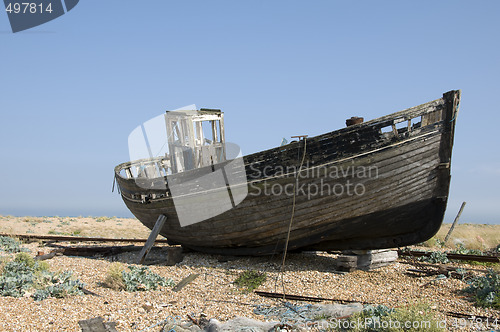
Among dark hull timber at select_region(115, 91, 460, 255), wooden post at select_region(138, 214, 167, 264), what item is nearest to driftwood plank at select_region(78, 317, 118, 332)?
dark hull timber at select_region(115, 91, 460, 255)

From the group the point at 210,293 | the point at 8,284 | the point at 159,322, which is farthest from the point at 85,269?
the point at 159,322

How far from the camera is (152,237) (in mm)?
9914

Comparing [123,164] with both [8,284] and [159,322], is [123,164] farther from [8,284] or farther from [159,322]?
[159,322]

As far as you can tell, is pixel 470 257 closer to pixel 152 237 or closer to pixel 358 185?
pixel 358 185

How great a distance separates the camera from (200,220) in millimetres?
9562

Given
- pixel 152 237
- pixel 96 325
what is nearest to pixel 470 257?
pixel 152 237

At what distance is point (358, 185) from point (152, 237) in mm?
5160

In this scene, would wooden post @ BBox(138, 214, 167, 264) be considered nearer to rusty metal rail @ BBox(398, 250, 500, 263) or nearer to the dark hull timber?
the dark hull timber

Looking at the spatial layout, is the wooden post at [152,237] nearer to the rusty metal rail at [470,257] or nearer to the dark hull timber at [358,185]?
the dark hull timber at [358,185]

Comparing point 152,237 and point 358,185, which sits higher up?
point 358,185

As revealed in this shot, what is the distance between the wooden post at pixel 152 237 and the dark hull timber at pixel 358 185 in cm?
211

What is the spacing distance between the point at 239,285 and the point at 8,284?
4.10 meters

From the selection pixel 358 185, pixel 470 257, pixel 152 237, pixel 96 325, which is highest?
pixel 358 185

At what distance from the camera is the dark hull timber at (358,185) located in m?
8.01
